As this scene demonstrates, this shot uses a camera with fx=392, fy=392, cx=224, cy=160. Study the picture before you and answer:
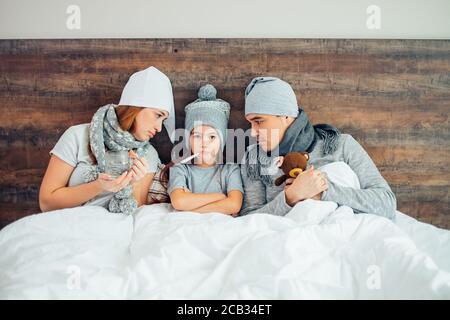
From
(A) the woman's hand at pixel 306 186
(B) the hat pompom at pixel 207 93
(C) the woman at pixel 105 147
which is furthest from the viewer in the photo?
(B) the hat pompom at pixel 207 93

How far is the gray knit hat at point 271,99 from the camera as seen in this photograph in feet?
4.56

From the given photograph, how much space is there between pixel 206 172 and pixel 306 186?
40 centimetres

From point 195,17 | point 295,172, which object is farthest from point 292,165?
point 195,17

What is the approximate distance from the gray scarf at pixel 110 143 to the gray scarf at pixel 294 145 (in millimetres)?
446

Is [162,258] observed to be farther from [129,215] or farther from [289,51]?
[289,51]

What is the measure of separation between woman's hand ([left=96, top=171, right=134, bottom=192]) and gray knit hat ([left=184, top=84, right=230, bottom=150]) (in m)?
0.29

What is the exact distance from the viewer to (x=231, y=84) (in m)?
1.62

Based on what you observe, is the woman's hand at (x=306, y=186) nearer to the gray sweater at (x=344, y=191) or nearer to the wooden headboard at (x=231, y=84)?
the gray sweater at (x=344, y=191)

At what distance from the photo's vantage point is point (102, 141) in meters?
1.37

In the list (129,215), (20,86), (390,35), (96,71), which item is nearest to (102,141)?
(129,215)

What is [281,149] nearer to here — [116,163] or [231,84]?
[231,84]

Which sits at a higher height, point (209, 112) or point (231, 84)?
point (231, 84)

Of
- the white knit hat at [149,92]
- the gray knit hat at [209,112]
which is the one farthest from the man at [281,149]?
the white knit hat at [149,92]

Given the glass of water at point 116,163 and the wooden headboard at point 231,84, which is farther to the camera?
the wooden headboard at point 231,84
